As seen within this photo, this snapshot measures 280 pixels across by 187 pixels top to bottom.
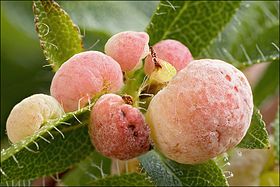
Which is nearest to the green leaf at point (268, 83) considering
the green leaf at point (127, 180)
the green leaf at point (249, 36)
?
the green leaf at point (249, 36)

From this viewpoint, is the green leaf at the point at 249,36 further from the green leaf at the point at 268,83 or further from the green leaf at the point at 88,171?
the green leaf at the point at 88,171

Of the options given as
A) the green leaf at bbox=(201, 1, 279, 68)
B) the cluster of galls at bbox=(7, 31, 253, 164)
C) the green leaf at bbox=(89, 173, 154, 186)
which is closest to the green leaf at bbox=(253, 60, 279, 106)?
the green leaf at bbox=(201, 1, 279, 68)

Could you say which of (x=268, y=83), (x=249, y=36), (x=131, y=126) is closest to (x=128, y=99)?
(x=131, y=126)

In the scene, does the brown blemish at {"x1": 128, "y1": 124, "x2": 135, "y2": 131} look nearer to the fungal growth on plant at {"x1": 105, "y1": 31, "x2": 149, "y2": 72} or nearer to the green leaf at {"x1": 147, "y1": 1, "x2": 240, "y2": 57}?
the fungal growth on plant at {"x1": 105, "y1": 31, "x2": 149, "y2": 72}

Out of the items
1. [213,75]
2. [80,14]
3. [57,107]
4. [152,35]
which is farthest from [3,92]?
[213,75]

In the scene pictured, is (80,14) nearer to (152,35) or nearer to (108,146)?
(152,35)

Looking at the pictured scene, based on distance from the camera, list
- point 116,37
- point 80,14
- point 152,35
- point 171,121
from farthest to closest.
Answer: point 80,14
point 152,35
point 116,37
point 171,121
